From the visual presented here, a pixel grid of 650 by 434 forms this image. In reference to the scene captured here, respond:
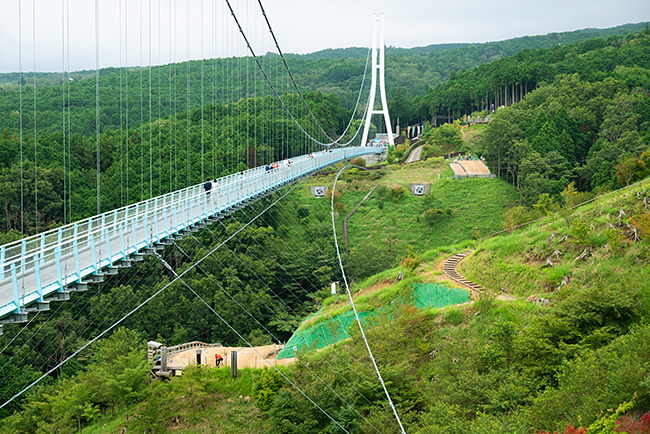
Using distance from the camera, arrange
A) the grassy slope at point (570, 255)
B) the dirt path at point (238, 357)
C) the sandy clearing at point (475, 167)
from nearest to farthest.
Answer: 1. the grassy slope at point (570, 255)
2. the dirt path at point (238, 357)
3. the sandy clearing at point (475, 167)

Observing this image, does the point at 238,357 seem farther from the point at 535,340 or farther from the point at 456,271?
the point at 535,340

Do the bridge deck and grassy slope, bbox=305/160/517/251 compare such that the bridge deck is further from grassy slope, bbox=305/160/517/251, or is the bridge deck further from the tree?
grassy slope, bbox=305/160/517/251

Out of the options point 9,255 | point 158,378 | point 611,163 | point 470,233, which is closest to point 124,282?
point 158,378

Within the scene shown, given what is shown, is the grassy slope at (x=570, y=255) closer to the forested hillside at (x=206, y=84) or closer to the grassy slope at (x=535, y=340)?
the grassy slope at (x=535, y=340)

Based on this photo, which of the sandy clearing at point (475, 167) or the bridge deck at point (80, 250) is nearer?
the bridge deck at point (80, 250)

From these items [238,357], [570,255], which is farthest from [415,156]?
[238,357]

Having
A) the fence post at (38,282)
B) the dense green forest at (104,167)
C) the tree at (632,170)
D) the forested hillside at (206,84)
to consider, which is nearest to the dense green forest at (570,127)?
the tree at (632,170)

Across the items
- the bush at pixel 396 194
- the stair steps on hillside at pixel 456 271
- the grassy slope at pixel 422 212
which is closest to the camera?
the stair steps on hillside at pixel 456 271

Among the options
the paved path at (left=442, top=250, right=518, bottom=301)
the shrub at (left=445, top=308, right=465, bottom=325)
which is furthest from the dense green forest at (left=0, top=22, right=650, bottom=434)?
the paved path at (left=442, top=250, right=518, bottom=301)
